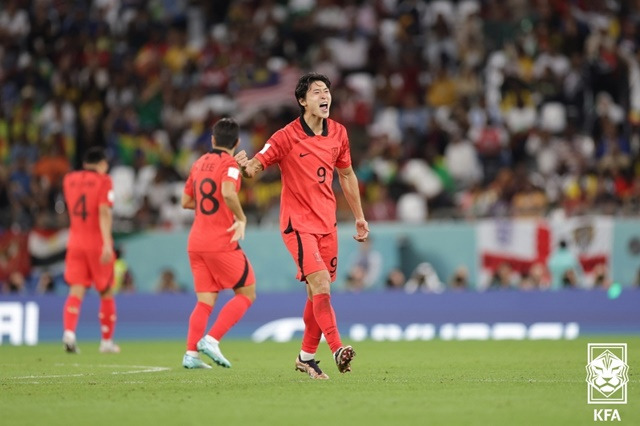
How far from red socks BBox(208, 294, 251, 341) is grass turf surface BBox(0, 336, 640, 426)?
401 mm

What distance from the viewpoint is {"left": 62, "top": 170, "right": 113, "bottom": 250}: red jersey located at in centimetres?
1625

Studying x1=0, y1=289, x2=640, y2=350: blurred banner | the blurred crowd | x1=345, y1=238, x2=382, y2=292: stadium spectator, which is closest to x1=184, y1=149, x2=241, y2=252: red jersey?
x1=0, y1=289, x2=640, y2=350: blurred banner

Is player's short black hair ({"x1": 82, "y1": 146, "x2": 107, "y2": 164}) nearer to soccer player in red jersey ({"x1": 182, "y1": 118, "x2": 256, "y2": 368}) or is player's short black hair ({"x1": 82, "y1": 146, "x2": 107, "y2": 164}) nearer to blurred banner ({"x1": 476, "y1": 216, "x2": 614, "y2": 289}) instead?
soccer player in red jersey ({"x1": 182, "y1": 118, "x2": 256, "y2": 368})

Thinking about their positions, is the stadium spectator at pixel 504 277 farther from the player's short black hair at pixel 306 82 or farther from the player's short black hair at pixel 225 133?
the player's short black hair at pixel 306 82

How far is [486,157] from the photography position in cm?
2377

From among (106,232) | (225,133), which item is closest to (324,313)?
(225,133)

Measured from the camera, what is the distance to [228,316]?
12492 millimetres

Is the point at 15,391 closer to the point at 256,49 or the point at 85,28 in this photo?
the point at 256,49

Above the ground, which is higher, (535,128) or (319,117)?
(535,128)

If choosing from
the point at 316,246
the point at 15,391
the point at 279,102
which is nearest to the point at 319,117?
the point at 316,246

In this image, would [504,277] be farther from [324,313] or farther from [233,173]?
[324,313]

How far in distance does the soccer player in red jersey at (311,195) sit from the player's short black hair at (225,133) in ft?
5.57

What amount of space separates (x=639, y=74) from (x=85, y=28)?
1280 centimetres

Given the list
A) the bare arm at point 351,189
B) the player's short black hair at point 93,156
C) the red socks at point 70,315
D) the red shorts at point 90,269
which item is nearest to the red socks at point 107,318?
the red shorts at point 90,269
